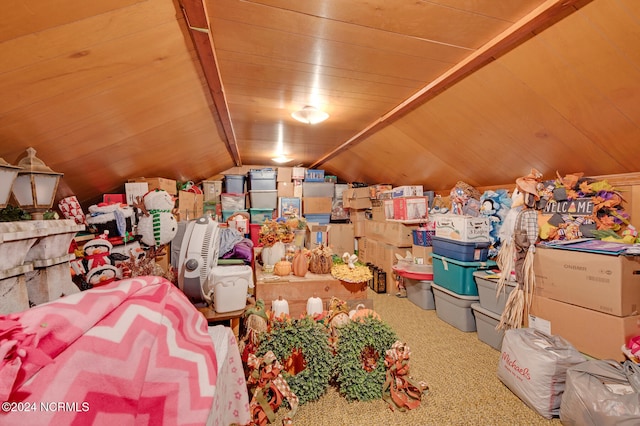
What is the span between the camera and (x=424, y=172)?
131 inches

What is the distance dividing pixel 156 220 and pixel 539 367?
291 cm

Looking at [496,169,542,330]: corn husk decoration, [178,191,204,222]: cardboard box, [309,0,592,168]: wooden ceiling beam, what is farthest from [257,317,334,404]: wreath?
[178,191,204,222]: cardboard box

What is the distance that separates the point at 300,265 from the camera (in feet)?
6.91

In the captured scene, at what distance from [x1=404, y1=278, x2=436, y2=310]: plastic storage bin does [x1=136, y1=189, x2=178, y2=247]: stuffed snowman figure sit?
268 cm

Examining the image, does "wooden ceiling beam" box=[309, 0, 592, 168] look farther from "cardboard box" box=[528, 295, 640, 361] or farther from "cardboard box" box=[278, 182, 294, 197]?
"cardboard box" box=[278, 182, 294, 197]

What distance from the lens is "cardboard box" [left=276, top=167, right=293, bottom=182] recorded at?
16.2 ft

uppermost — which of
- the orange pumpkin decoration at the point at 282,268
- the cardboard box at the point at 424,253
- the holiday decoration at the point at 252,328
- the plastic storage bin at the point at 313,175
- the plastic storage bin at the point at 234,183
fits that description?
the plastic storage bin at the point at 313,175

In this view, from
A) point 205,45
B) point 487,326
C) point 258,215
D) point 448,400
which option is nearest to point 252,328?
point 448,400

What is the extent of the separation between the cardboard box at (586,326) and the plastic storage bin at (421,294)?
1.14 meters

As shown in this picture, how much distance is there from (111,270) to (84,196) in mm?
1177

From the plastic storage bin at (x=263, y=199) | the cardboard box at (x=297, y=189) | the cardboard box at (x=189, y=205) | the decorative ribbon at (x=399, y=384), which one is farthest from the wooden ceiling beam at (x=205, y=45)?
the cardboard box at (x=297, y=189)

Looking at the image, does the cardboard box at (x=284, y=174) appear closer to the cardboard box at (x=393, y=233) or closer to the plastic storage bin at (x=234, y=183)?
the plastic storage bin at (x=234, y=183)

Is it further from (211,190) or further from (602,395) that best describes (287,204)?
(602,395)

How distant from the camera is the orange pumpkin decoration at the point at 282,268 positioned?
6.91ft
